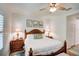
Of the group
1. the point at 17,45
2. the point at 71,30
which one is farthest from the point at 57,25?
the point at 17,45

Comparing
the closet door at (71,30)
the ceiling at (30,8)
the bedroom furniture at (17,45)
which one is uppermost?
the ceiling at (30,8)

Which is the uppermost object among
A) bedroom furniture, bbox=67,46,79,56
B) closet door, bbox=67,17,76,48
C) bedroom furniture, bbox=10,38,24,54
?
closet door, bbox=67,17,76,48

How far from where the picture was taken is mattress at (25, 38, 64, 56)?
1.63 metres

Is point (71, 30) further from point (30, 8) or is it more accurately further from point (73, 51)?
point (30, 8)

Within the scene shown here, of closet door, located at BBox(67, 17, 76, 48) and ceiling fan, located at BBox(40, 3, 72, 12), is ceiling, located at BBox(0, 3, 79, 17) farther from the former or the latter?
closet door, located at BBox(67, 17, 76, 48)

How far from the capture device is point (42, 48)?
65.0 inches

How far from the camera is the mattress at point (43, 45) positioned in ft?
5.36

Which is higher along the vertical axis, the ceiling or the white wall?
the ceiling

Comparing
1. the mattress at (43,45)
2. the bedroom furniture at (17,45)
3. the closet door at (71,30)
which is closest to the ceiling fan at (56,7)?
the closet door at (71,30)

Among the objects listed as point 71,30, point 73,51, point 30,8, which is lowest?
point 73,51

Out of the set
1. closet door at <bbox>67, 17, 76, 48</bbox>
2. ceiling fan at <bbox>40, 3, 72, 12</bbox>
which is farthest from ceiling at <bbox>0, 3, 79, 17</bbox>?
closet door at <bbox>67, 17, 76, 48</bbox>

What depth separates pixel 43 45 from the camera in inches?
65.2

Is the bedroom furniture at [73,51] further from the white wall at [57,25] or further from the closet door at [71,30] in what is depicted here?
the white wall at [57,25]

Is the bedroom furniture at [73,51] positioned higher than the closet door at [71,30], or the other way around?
the closet door at [71,30]
